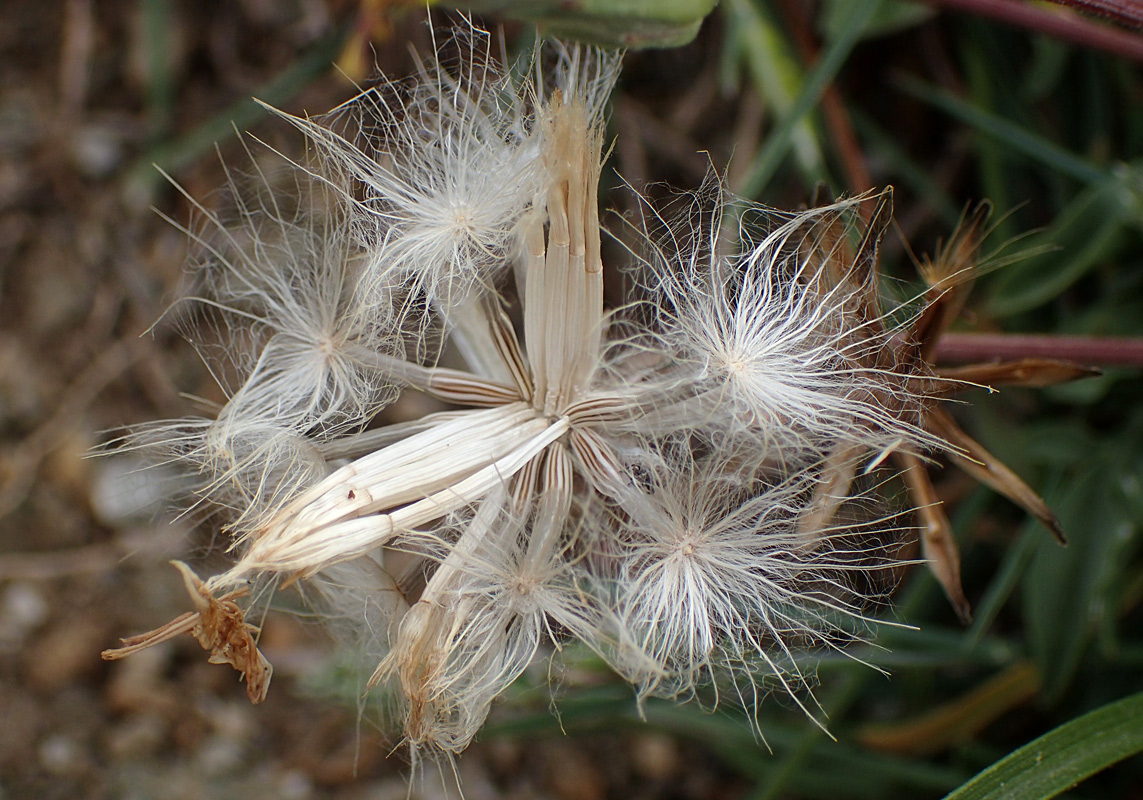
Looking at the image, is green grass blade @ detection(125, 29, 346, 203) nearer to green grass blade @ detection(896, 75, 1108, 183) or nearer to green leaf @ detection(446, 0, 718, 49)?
green leaf @ detection(446, 0, 718, 49)

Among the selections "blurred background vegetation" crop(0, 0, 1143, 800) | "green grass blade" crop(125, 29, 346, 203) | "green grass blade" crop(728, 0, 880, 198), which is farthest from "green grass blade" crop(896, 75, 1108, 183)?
"green grass blade" crop(125, 29, 346, 203)

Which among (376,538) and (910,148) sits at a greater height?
(376,538)

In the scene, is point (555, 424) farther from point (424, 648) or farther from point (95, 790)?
point (95, 790)

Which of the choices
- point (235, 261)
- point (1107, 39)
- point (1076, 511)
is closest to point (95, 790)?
point (235, 261)

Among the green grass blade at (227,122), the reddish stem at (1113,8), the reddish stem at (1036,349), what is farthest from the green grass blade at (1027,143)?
the green grass blade at (227,122)

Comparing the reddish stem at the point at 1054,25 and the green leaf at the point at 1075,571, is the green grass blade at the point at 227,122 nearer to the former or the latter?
the reddish stem at the point at 1054,25

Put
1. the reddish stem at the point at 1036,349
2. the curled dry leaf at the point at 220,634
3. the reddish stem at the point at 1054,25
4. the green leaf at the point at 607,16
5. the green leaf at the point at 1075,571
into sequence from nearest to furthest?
the curled dry leaf at the point at 220,634, the green leaf at the point at 607,16, the reddish stem at the point at 1036,349, the reddish stem at the point at 1054,25, the green leaf at the point at 1075,571
